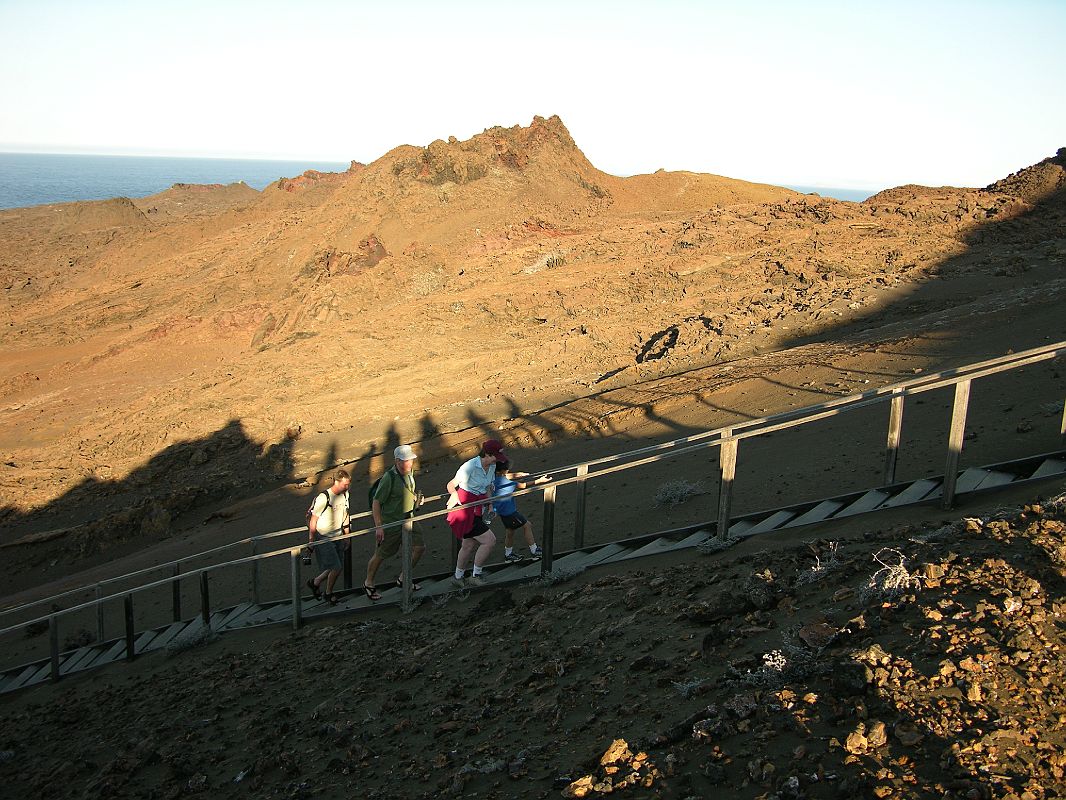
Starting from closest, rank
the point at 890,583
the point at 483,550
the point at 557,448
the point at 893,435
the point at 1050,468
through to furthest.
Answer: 1. the point at 890,583
2. the point at 1050,468
3. the point at 893,435
4. the point at 483,550
5. the point at 557,448

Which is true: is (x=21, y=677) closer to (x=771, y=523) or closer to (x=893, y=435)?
(x=771, y=523)

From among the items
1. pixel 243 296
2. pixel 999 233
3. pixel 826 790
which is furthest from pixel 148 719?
pixel 243 296

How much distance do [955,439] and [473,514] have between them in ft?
12.6

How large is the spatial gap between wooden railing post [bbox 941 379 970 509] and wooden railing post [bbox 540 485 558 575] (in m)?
2.83

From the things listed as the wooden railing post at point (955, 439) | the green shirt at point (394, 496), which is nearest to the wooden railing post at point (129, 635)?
A: the green shirt at point (394, 496)

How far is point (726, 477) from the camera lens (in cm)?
654

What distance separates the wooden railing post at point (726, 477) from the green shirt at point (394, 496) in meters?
2.95

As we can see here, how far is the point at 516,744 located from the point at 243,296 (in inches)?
1392

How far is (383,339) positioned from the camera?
26016mm

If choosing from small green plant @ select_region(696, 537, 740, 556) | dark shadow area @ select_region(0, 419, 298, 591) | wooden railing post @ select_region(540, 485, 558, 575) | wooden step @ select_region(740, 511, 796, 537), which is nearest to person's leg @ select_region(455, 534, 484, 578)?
wooden railing post @ select_region(540, 485, 558, 575)

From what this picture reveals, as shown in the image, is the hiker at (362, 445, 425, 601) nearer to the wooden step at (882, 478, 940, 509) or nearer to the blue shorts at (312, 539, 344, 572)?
the blue shorts at (312, 539, 344, 572)

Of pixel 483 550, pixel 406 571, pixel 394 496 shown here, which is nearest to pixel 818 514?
pixel 483 550

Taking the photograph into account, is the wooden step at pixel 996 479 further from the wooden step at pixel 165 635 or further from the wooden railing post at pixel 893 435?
the wooden step at pixel 165 635

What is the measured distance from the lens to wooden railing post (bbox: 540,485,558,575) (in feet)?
23.0
